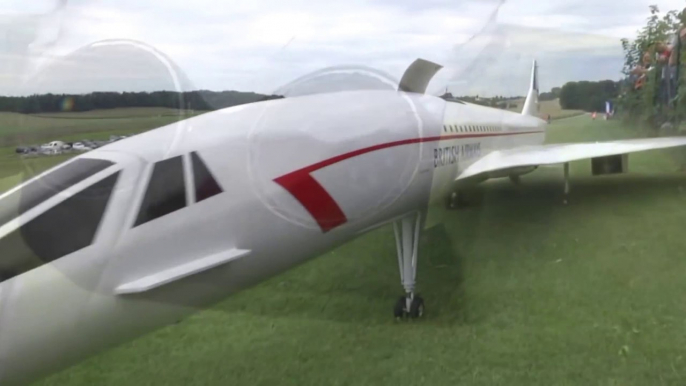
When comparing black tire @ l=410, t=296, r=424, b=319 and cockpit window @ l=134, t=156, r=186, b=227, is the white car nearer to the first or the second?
cockpit window @ l=134, t=156, r=186, b=227

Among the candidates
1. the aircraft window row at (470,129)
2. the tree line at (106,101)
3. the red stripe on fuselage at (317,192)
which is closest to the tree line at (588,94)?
the aircraft window row at (470,129)

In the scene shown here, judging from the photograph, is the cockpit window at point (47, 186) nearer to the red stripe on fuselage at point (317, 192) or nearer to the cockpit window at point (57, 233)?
the cockpit window at point (57, 233)

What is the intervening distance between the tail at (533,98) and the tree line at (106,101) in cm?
176

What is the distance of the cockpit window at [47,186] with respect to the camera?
4.12 feet

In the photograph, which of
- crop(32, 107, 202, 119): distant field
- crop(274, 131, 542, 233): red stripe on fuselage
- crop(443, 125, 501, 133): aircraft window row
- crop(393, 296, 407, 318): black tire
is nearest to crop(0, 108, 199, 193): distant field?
crop(32, 107, 202, 119): distant field

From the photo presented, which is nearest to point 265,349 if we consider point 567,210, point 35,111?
point 35,111

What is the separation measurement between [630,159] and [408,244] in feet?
5.87

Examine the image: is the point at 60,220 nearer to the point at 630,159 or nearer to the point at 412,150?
the point at 412,150

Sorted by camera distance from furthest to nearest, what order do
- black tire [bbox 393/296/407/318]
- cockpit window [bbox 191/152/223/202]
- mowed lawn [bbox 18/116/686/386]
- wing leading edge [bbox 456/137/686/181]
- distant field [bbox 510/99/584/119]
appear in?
wing leading edge [bbox 456/137/686/181], distant field [bbox 510/99/584/119], black tire [bbox 393/296/407/318], mowed lawn [bbox 18/116/686/386], cockpit window [bbox 191/152/223/202]

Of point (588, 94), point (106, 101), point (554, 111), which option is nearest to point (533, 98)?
point (554, 111)

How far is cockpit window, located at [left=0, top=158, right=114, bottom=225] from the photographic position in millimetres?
1256

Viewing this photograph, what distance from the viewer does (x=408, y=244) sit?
2.63 meters

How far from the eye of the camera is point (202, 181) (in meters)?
1.49

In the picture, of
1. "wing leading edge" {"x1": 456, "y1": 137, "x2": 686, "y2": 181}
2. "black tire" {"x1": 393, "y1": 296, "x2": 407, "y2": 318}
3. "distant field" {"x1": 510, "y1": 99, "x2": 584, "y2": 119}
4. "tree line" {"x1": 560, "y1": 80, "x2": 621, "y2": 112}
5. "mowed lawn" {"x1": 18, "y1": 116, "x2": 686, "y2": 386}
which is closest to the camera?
"mowed lawn" {"x1": 18, "y1": 116, "x2": 686, "y2": 386}
